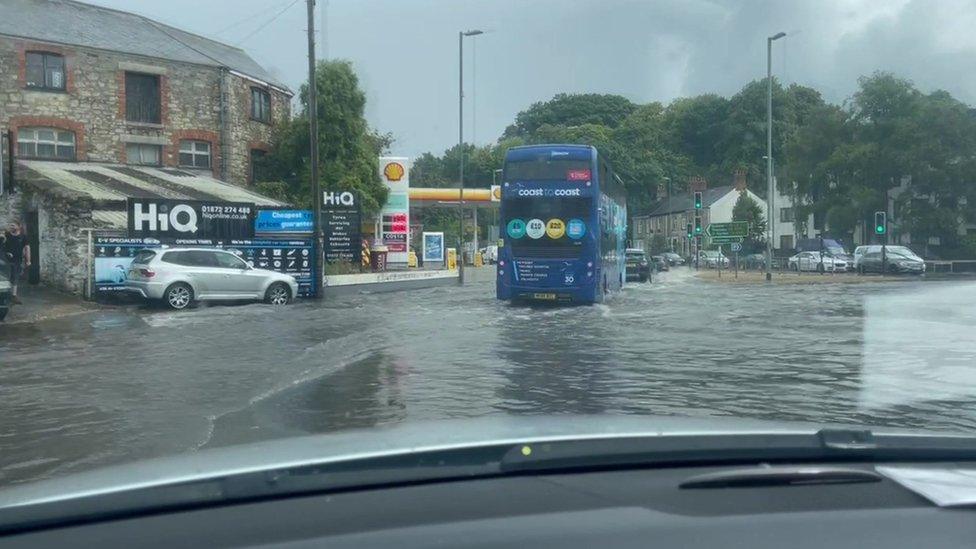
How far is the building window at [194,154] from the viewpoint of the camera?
126 ft

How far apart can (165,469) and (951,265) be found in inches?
1761

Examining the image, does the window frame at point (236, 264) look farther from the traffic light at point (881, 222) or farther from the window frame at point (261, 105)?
the traffic light at point (881, 222)

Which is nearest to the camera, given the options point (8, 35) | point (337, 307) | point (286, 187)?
point (337, 307)

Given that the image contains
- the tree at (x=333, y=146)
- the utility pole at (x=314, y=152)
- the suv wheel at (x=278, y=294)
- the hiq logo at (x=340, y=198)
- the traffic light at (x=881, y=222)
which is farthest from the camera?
the tree at (x=333, y=146)

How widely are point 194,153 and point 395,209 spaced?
487 inches

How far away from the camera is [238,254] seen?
29578 mm

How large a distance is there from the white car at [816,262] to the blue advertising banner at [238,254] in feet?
106

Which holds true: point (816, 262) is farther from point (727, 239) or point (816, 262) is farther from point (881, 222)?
point (881, 222)

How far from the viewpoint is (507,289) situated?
1106 inches

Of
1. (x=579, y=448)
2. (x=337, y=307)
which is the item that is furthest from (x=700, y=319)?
(x=579, y=448)

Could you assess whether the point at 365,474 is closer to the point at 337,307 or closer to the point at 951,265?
the point at 337,307

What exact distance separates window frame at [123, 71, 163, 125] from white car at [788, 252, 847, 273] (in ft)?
111

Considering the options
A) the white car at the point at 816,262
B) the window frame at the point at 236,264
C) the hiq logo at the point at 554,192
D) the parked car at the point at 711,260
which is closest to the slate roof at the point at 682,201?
the parked car at the point at 711,260

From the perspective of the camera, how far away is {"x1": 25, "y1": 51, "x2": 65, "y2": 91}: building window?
34.1 m
